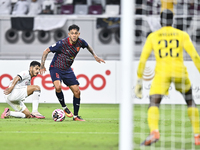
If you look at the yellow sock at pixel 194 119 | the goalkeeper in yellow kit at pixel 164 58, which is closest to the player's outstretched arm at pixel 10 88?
the goalkeeper in yellow kit at pixel 164 58

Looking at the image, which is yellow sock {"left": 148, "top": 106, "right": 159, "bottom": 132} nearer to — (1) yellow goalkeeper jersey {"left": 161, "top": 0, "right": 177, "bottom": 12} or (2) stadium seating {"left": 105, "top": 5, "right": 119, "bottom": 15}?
(1) yellow goalkeeper jersey {"left": 161, "top": 0, "right": 177, "bottom": 12}

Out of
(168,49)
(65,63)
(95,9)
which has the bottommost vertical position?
(65,63)

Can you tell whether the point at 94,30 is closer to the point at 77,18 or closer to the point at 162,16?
the point at 77,18

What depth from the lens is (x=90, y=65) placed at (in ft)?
35.6

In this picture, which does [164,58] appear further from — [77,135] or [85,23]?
[85,23]

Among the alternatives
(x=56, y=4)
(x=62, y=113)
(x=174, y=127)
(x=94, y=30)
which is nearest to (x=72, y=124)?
(x=62, y=113)

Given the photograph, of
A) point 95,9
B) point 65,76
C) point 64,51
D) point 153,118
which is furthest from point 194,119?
point 95,9

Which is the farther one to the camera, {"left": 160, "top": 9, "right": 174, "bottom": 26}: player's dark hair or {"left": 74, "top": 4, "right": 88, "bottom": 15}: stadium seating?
{"left": 74, "top": 4, "right": 88, "bottom": 15}: stadium seating

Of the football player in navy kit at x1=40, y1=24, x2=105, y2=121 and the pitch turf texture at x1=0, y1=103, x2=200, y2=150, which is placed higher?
the football player in navy kit at x1=40, y1=24, x2=105, y2=121

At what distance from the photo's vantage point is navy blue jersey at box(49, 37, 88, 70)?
7047 mm

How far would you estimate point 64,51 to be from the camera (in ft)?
23.3

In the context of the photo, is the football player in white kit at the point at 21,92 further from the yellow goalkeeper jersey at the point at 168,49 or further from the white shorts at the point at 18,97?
the yellow goalkeeper jersey at the point at 168,49

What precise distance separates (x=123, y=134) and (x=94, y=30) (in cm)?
1199

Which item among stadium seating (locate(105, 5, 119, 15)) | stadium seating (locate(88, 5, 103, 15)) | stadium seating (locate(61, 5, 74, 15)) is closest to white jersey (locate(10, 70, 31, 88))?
stadium seating (locate(88, 5, 103, 15))
